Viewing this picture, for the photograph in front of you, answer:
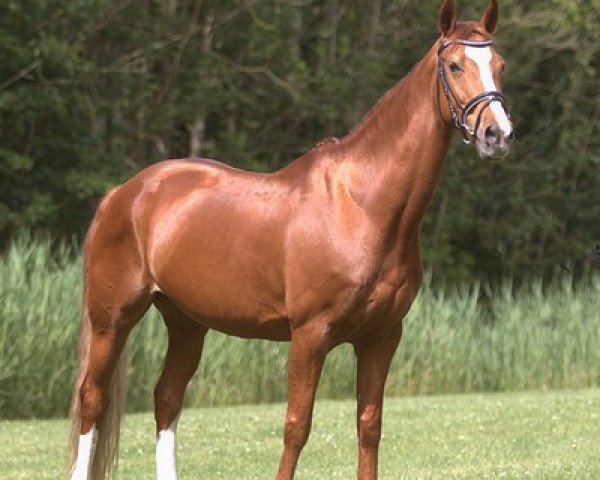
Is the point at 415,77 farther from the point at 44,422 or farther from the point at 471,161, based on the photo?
the point at 471,161

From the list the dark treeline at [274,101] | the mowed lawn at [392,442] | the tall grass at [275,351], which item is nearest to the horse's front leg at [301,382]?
the mowed lawn at [392,442]

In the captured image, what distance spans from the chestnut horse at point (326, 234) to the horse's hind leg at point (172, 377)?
0.26m

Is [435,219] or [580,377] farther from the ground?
[435,219]

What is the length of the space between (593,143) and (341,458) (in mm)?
15555

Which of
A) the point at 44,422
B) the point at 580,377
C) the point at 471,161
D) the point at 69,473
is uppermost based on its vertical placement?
the point at 471,161

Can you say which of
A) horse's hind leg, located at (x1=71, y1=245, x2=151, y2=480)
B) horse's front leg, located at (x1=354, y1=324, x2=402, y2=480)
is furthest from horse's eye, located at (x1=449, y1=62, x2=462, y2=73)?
horse's hind leg, located at (x1=71, y1=245, x2=151, y2=480)

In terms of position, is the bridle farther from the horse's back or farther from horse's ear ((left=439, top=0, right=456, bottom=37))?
the horse's back

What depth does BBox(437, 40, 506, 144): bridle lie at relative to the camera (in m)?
5.44

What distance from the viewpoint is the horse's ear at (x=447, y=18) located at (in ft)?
18.6

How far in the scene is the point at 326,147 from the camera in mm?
6043

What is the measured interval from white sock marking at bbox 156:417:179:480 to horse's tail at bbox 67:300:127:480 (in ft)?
0.71

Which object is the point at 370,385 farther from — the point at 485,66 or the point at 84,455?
the point at 84,455

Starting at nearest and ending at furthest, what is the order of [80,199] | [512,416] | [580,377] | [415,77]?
[415,77]
[512,416]
[580,377]
[80,199]

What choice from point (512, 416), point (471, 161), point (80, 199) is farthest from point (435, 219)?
point (512, 416)
